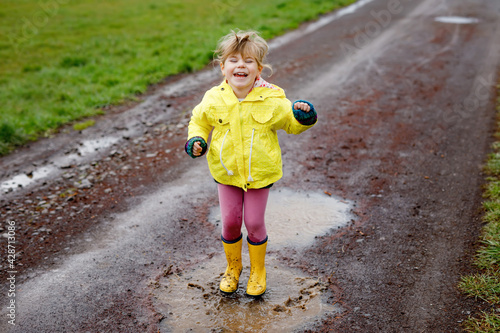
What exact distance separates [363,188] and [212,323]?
2.58 meters

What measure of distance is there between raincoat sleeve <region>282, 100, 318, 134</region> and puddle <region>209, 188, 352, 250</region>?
4.45 ft

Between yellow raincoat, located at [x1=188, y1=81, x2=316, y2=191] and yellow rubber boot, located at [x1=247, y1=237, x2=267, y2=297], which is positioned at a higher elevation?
yellow raincoat, located at [x1=188, y1=81, x2=316, y2=191]

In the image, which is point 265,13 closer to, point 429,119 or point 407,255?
point 429,119

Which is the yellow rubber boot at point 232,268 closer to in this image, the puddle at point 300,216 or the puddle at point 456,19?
the puddle at point 300,216

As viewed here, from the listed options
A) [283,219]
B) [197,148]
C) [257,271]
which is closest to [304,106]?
[197,148]

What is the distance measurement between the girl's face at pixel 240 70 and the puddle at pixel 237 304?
5.00 feet

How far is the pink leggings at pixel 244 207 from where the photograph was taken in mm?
3195

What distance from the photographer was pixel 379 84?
8.66 m

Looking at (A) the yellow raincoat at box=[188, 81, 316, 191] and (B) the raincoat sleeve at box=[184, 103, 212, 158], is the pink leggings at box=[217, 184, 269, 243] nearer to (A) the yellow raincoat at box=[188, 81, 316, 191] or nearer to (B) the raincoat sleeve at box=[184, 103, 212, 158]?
(A) the yellow raincoat at box=[188, 81, 316, 191]

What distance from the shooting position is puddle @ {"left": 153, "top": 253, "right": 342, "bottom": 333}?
3.12 meters

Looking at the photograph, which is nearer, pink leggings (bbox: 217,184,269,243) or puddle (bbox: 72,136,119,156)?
pink leggings (bbox: 217,184,269,243)

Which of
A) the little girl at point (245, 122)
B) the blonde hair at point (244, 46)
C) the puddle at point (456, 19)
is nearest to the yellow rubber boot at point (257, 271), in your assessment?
the little girl at point (245, 122)

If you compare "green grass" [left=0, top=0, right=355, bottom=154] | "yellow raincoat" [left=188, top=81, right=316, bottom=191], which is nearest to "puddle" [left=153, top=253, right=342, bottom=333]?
"yellow raincoat" [left=188, top=81, right=316, bottom=191]

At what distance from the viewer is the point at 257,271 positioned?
3402mm
